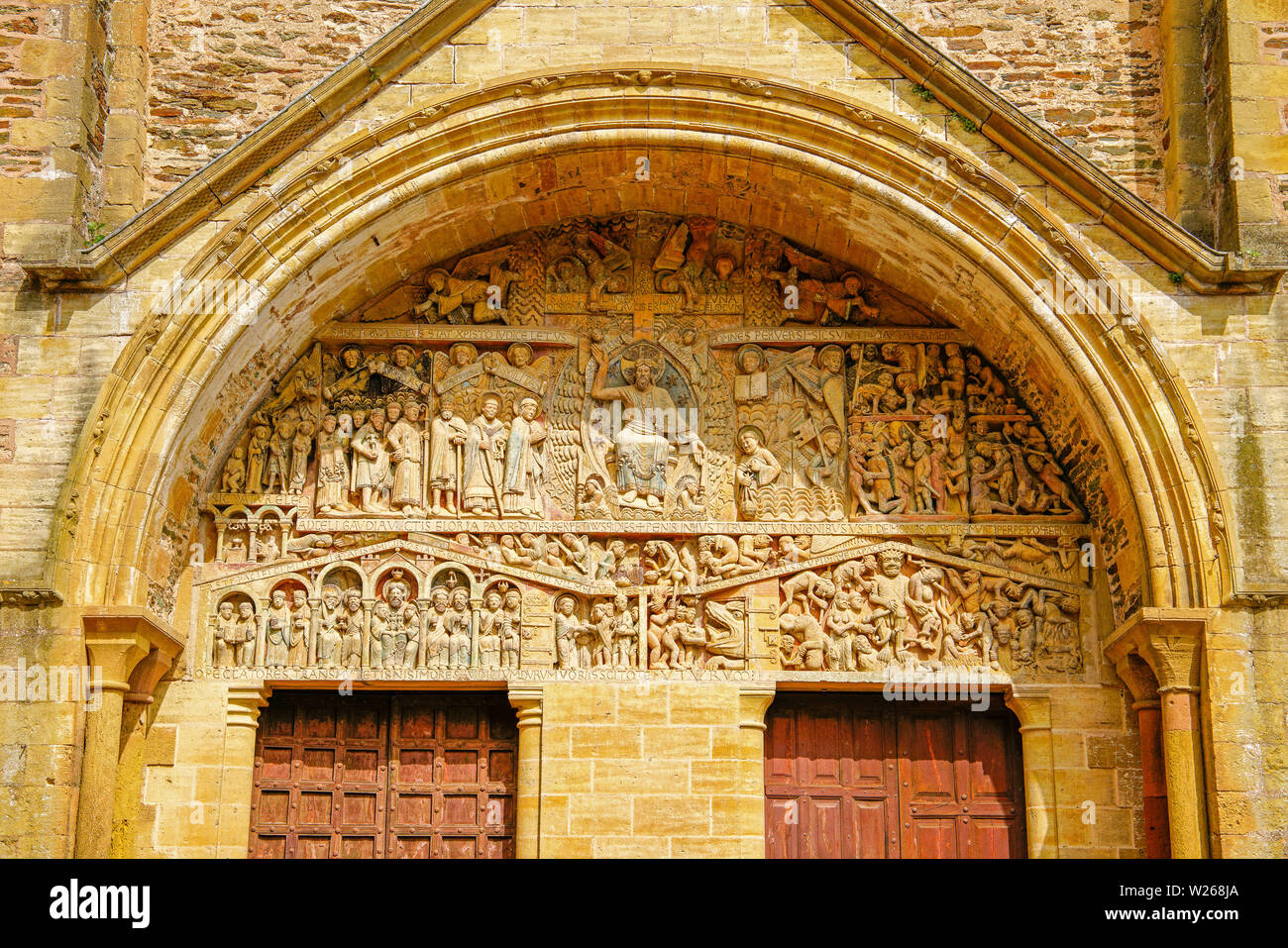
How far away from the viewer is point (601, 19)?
34.6ft

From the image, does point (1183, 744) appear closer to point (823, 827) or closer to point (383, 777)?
point (823, 827)

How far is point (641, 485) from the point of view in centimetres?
1079

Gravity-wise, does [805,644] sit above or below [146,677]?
above

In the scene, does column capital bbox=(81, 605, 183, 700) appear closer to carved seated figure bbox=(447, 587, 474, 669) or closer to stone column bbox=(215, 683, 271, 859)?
stone column bbox=(215, 683, 271, 859)

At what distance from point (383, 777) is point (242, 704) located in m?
0.98

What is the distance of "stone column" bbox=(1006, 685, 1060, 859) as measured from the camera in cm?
1019

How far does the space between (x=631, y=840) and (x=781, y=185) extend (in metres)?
4.13

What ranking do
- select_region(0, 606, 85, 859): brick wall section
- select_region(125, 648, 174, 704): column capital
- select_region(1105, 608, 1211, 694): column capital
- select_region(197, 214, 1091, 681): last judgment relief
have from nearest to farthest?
1. select_region(0, 606, 85, 859): brick wall section
2. select_region(1105, 608, 1211, 694): column capital
3. select_region(125, 648, 174, 704): column capital
4. select_region(197, 214, 1091, 681): last judgment relief

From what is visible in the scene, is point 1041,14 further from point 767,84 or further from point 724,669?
point 724,669

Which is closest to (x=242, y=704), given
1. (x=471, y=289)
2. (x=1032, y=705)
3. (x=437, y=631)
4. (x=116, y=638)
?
(x=116, y=638)

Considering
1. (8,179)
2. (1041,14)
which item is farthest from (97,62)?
(1041,14)

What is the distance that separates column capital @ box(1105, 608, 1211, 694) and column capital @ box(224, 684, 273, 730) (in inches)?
207

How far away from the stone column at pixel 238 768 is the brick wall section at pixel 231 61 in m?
3.22

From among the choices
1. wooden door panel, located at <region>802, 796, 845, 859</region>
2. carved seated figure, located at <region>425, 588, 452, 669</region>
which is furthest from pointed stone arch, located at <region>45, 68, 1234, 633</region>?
wooden door panel, located at <region>802, 796, 845, 859</region>
